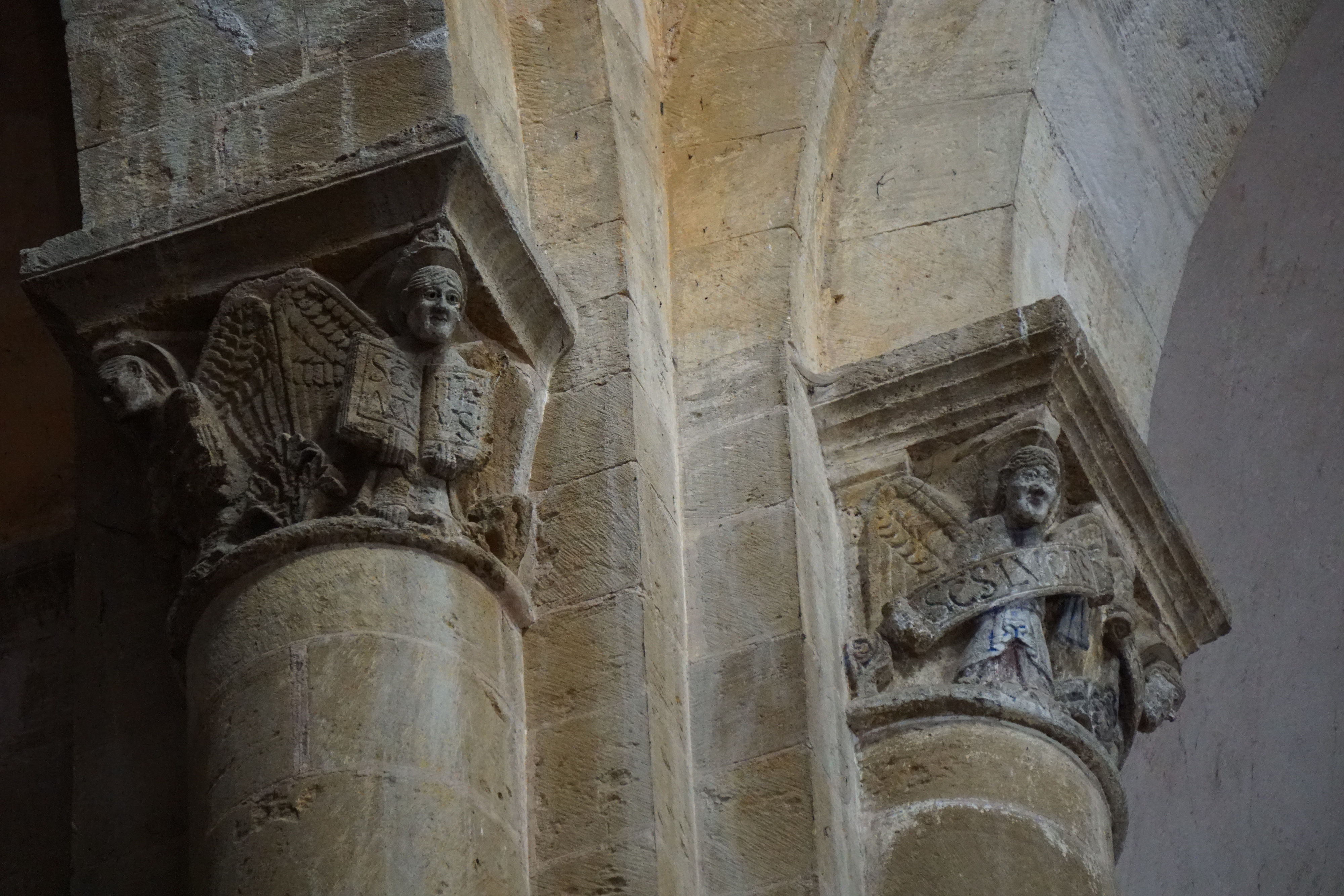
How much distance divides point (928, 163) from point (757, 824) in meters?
1.56

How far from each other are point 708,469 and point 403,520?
77 centimetres

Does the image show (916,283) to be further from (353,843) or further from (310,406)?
(353,843)

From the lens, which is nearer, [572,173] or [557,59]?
[572,173]

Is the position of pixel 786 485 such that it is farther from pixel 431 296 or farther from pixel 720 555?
pixel 431 296

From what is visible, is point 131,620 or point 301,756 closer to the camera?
point 301,756

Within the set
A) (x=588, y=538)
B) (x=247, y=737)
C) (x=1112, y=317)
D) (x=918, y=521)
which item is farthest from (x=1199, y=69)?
(x=247, y=737)

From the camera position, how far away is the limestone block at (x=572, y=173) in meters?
4.82

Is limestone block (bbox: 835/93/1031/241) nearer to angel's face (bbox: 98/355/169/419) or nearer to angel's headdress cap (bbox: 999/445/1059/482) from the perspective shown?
angel's headdress cap (bbox: 999/445/1059/482)

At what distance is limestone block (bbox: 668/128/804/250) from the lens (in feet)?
16.7

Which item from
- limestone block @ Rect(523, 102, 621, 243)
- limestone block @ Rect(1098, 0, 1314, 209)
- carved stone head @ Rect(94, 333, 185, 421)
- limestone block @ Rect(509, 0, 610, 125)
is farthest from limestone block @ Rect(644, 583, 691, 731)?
limestone block @ Rect(1098, 0, 1314, 209)

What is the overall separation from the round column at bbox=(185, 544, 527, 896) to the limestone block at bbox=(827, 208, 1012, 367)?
118 cm

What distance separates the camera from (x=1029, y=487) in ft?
15.8

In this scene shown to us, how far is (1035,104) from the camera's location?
→ 5.43m

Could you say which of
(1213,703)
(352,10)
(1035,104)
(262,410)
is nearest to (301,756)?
(262,410)
